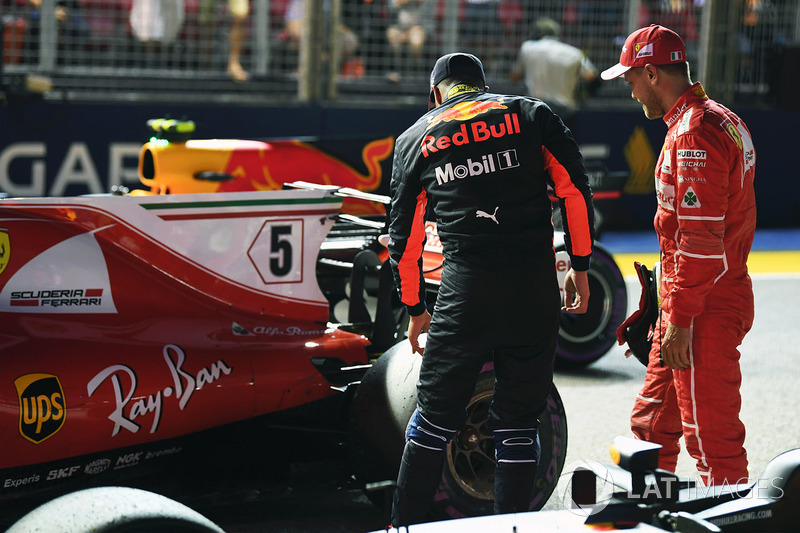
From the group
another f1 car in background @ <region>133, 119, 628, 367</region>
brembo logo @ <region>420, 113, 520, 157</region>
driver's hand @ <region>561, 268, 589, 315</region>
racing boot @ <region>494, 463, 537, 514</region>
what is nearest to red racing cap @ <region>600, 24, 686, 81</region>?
brembo logo @ <region>420, 113, 520, 157</region>

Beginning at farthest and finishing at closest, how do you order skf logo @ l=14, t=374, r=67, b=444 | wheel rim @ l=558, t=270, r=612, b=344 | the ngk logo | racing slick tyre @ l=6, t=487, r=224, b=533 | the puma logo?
wheel rim @ l=558, t=270, r=612, b=344, the ngk logo, skf logo @ l=14, t=374, r=67, b=444, the puma logo, racing slick tyre @ l=6, t=487, r=224, b=533

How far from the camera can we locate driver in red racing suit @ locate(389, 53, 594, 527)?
11.9 ft

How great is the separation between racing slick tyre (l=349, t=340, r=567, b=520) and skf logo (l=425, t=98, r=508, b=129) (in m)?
1.00

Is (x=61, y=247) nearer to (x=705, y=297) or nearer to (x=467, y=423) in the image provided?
(x=467, y=423)

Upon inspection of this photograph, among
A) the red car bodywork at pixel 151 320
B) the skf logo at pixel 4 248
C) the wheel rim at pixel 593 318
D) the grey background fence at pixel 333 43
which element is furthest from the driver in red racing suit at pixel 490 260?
the grey background fence at pixel 333 43

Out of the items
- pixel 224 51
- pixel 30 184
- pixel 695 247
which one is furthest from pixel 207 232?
pixel 224 51

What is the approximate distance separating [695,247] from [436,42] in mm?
8898

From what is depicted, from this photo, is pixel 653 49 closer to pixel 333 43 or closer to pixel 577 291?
pixel 577 291

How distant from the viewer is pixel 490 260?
3.63m

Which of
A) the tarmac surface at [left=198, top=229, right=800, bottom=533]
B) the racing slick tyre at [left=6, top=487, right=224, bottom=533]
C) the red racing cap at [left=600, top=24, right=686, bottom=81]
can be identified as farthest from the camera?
the tarmac surface at [left=198, top=229, right=800, bottom=533]

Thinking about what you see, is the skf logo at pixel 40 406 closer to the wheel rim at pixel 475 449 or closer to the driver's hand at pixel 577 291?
the wheel rim at pixel 475 449

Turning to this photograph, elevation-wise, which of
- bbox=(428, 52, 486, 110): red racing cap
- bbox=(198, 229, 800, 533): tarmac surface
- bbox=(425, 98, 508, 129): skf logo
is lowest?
bbox=(198, 229, 800, 533): tarmac surface

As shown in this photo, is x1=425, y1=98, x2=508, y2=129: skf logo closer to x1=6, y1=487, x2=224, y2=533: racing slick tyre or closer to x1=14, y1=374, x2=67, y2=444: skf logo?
x1=14, y1=374, x2=67, y2=444: skf logo

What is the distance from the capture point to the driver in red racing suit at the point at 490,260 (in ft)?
11.9
